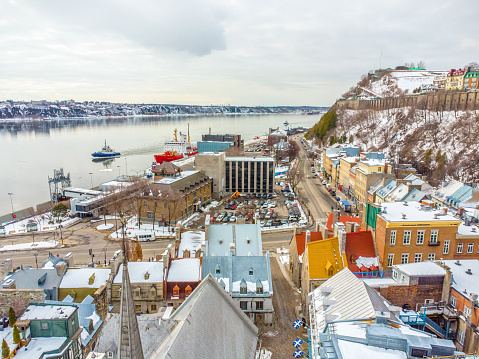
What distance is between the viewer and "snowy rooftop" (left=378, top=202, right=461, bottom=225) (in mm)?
25656

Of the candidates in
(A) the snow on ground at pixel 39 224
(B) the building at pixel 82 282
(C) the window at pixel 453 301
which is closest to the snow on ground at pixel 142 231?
(A) the snow on ground at pixel 39 224

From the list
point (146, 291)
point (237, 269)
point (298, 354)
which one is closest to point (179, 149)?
point (237, 269)

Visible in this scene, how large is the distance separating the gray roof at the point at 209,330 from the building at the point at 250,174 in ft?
160

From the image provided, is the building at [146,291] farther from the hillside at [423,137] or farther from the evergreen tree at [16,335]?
the hillside at [423,137]

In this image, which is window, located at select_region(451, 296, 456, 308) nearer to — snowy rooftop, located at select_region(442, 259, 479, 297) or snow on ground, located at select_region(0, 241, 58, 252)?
snowy rooftop, located at select_region(442, 259, 479, 297)

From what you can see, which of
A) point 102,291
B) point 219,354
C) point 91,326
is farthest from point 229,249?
point 219,354

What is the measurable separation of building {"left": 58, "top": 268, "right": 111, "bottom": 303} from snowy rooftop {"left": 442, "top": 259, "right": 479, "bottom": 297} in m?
21.8

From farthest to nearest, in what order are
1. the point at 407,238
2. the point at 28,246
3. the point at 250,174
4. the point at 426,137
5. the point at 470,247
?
the point at 426,137 → the point at 250,174 → the point at 28,246 → the point at 470,247 → the point at 407,238

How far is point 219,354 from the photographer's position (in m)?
13.6

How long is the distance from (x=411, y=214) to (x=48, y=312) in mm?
24889

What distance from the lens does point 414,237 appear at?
1013 inches

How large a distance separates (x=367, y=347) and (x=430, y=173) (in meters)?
70.4

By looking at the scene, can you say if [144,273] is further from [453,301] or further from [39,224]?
[39,224]

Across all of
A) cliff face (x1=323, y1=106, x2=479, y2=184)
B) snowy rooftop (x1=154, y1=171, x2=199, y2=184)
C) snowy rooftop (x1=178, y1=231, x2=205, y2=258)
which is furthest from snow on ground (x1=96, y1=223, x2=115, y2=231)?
cliff face (x1=323, y1=106, x2=479, y2=184)
